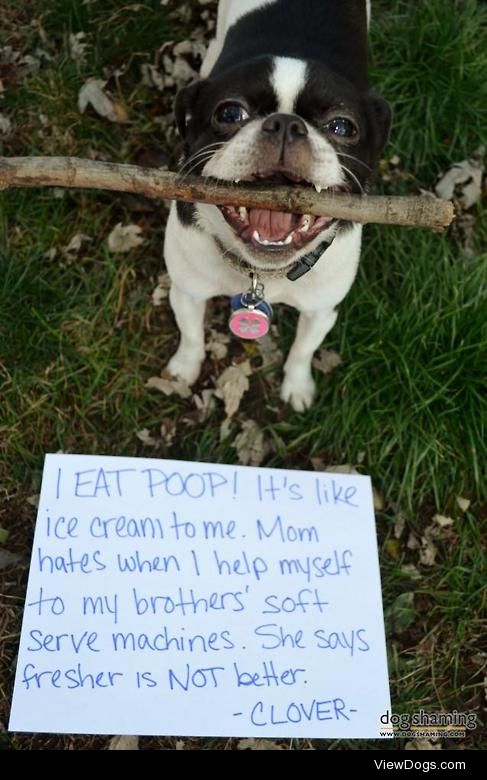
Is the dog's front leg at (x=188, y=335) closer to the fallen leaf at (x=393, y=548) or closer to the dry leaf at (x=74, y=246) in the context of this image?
the dry leaf at (x=74, y=246)

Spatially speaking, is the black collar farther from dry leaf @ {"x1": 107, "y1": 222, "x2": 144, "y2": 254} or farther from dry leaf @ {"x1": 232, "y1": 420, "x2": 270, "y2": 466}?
dry leaf @ {"x1": 107, "y1": 222, "x2": 144, "y2": 254}

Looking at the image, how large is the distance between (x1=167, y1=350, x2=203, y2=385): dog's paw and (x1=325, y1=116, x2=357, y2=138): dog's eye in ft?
3.53

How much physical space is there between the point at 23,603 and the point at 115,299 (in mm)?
1195

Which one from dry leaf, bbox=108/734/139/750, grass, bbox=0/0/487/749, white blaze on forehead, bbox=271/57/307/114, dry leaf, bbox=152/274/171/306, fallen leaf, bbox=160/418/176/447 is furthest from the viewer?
dry leaf, bbox=152/274/171/306

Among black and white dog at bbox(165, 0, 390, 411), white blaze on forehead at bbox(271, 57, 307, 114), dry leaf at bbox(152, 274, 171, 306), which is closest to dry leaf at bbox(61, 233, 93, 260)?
dry leaf at bbox(152, 274, 171, 306)

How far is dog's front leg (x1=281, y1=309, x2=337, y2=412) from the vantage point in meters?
2.53

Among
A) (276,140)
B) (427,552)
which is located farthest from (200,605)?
(276,140)

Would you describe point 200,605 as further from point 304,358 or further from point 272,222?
point 272,222

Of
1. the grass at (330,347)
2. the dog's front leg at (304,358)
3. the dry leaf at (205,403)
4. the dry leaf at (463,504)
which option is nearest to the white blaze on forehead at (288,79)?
the dog's front leg at (304,358)

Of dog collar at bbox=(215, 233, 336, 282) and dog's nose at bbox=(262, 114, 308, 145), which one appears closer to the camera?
dog's nose at bbox=(262, 114, 308, 145)

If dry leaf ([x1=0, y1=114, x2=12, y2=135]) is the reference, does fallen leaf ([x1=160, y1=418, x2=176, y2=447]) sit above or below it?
below

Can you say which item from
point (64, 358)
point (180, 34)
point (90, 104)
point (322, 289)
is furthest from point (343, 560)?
point (180, 34)

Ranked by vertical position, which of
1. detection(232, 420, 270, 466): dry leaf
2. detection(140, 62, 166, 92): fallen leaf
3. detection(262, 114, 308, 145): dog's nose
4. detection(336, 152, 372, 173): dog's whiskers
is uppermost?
detection(140, 62, 166, 92): fallen leaf

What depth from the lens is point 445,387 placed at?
9.14ft
